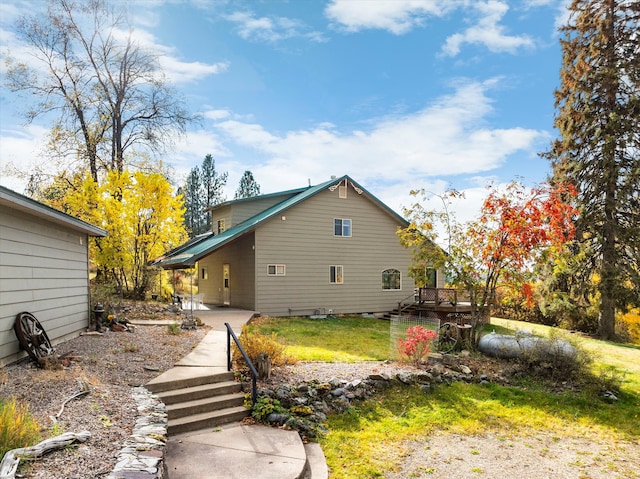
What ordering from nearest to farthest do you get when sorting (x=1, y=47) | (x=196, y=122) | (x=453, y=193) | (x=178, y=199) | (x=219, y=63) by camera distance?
(x=453, y=193), (x=219, y=63), (x=178, y=199), (x=1, y=47), (x=196, y=122)

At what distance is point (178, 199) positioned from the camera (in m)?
17.7

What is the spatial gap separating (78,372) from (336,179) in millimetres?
13767

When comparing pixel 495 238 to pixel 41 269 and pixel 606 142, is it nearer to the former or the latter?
pixel 41 269

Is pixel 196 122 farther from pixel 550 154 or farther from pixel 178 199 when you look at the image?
pixel 550 154

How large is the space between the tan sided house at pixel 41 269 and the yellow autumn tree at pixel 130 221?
16.8 feet

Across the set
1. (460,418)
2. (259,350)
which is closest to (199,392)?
(259,350)

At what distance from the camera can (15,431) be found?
3.42 meters

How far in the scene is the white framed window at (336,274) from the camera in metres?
18.4

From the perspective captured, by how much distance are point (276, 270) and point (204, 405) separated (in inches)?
440

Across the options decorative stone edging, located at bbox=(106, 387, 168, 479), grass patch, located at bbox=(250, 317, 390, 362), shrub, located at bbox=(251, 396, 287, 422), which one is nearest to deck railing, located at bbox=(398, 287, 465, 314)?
grass patch, located at bbox=(250, 317, 390, 362)

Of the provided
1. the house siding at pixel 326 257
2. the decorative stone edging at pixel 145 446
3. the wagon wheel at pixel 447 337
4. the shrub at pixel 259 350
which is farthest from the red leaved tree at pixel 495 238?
the house siding at pixel 326 257

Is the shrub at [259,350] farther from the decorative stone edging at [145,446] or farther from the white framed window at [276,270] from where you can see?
the white framed window at [276,270]

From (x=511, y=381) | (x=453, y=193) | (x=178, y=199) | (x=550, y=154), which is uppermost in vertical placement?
(x=550, y=154)

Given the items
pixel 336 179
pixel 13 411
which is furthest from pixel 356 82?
pixel 13 411
